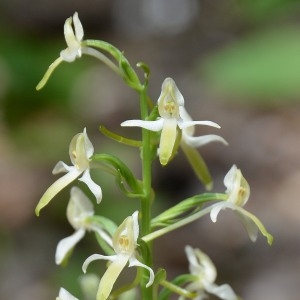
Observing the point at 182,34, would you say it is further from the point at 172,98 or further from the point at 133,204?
the point at 172,98

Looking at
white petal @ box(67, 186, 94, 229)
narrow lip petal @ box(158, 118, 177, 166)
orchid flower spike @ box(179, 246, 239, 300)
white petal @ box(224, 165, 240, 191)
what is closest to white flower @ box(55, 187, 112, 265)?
white petal @ box(67, 186, 94, 229)

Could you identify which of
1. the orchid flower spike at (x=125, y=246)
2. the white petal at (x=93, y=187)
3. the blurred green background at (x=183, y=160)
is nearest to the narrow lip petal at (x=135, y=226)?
the orchid flower spike at (x=125, y=246)

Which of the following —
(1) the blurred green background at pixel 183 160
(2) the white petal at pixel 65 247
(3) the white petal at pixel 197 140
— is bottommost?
(1) the blurred green background at pixel 183 160

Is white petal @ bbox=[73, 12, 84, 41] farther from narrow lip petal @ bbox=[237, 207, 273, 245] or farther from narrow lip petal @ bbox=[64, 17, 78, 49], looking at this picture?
narrow lip petal @ bbox=[237, 207, 273, 245]

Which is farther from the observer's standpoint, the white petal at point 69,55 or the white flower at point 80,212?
the white flower at point 80,212

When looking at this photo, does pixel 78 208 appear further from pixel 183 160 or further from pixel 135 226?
pixel 183 160

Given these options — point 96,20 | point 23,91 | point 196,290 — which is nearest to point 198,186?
point 23,91

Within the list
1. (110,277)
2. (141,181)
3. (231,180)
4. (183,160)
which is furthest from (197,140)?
(183,160)

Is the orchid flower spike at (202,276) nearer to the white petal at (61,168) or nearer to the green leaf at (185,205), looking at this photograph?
the green leaf at (185,205)

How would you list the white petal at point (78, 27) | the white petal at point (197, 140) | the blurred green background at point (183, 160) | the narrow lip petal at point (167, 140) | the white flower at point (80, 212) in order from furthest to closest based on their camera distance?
the blurred green background at point (183, 160)
the white flower at point (80, 212)
the white petal at point (197, 140)
the white petal at point (78, 27)
the narrow lip petal at point (167, 140)
